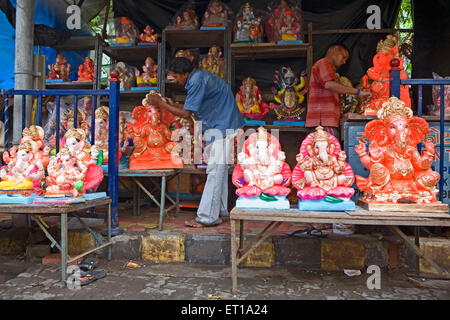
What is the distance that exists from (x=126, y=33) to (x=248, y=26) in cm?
203

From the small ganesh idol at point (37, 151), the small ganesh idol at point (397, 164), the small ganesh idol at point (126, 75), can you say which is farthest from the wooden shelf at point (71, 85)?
the small ganesh idol at point (397, 164)

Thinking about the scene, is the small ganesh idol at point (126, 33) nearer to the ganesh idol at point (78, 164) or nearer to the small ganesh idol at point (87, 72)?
the small ganesh idol at point (87, 72)

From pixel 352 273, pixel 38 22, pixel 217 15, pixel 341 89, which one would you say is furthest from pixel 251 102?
pixel 38 22

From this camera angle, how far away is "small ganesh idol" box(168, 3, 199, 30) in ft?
19.2

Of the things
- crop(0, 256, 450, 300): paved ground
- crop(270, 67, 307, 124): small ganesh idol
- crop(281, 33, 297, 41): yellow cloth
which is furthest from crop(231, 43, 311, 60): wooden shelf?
crop(0, 256, 450, 300): paved ground

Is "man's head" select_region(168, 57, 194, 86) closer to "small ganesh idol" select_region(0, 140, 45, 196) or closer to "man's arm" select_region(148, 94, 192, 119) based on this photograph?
"man's arm" select_region(148, 94, 192, 119)

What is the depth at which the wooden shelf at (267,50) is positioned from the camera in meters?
5.65

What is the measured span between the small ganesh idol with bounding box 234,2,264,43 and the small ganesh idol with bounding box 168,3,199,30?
68 cm

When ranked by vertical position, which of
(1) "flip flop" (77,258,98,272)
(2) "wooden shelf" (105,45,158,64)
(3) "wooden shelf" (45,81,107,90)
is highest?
(2) "wooden shelf" (105,45,158,64)

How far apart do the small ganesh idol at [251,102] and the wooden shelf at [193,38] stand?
3.02ft

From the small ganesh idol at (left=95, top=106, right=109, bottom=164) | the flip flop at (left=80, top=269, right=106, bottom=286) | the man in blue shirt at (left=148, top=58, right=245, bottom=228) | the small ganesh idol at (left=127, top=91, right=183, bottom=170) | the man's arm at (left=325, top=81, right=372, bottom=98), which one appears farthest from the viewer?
the small ganesh idol at (left=95, top=106, right=109, bottom=164)

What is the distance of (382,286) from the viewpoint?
123 inches

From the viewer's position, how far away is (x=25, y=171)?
342 centimetres

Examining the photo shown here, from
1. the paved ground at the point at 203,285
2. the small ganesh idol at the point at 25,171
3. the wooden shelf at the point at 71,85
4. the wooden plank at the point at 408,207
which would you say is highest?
the wooden shelf at the point at 71,85
